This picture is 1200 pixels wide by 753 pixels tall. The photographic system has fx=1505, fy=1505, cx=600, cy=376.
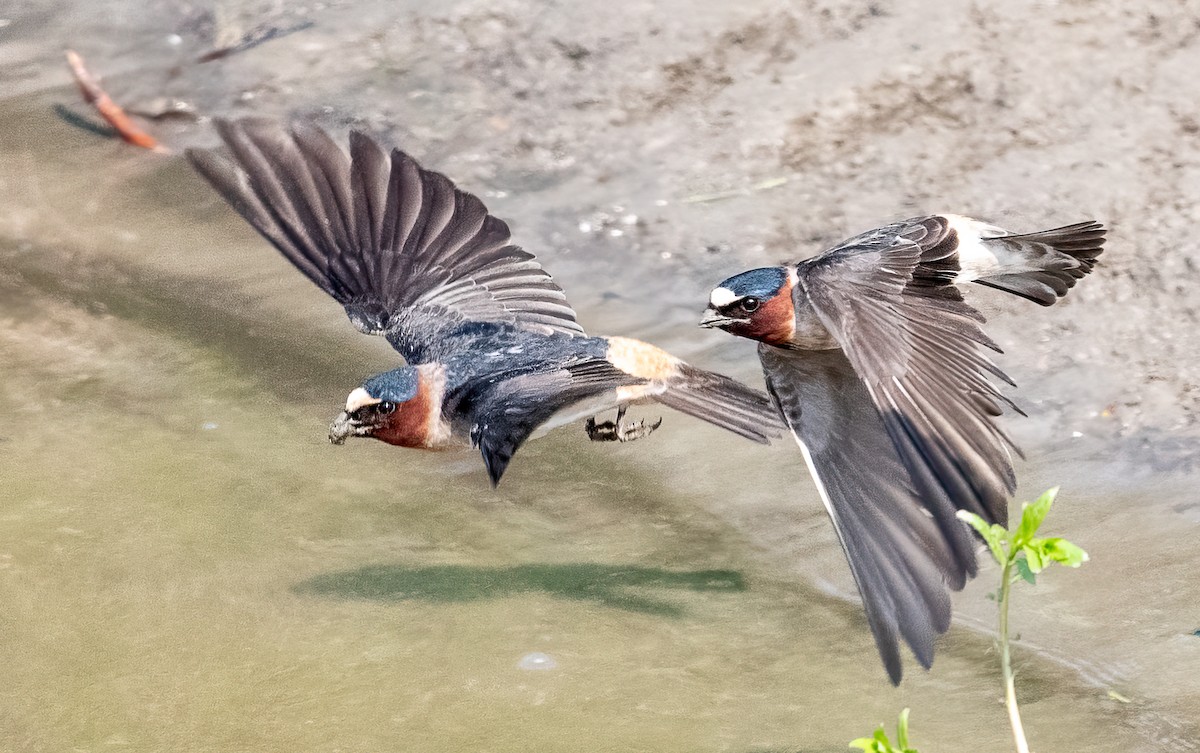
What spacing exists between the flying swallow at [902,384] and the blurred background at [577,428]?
435mm

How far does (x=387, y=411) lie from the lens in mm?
4172

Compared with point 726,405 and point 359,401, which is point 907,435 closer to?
point 726,405

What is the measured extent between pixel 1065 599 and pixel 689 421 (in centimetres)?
145

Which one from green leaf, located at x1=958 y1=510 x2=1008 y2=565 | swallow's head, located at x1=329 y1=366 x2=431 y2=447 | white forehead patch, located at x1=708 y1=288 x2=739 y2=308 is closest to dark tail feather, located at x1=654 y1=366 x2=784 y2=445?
white forehead patch, located at x1=708 y1=288 x2=739 y2=308

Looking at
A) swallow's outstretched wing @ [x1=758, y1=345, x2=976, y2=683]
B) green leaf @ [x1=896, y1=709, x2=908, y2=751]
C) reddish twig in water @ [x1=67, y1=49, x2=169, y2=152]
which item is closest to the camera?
green leaf @ [x1=896, y1=709, x2=908, y2=751]

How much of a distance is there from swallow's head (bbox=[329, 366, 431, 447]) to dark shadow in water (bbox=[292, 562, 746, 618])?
1.26ft

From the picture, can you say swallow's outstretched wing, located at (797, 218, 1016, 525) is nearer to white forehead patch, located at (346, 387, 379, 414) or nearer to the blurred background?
the blurred background

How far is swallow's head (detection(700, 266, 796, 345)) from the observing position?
12.7 ft

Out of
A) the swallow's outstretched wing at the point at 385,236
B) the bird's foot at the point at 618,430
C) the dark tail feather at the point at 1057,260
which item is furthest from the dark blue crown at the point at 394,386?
the dark tail feather at the point at 1057,260

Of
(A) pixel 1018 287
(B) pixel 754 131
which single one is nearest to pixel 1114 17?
(B) pixel 754 131

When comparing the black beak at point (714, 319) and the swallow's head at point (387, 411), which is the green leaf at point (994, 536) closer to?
the black beak at point (714, 319)

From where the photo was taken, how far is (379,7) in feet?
23.2

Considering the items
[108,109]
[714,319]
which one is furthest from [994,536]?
[108,109]

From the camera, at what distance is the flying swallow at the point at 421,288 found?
167 inches
